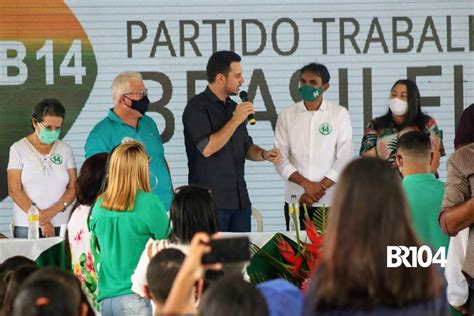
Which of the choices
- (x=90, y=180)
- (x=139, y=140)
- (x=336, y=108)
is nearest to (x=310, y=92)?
(x=336, y=108)

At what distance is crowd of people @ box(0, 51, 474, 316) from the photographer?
117 inches

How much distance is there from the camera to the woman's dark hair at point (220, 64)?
7961 millimetres

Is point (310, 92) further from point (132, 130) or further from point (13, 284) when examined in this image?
point (13, 284)

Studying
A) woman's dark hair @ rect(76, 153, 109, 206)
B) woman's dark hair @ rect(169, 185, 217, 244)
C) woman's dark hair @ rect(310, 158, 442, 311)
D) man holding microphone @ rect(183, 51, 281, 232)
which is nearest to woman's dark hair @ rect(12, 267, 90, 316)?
woman's dark hair @ rect(310, 158, 442, 311)

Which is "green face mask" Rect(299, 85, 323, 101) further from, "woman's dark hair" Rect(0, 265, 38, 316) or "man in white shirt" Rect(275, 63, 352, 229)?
"woman's dark hair" Rect(0, 265, 38, 316)

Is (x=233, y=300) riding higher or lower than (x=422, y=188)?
lower

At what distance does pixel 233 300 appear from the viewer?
295 cm

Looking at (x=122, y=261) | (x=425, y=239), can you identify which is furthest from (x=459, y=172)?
(x=122, y=261)

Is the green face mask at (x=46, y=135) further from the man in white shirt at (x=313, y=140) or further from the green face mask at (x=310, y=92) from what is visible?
the green face mask at (x=310, y=92)

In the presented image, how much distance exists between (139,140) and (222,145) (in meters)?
0.55

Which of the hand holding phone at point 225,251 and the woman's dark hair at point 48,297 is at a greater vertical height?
the hand holding phone at point 225,251

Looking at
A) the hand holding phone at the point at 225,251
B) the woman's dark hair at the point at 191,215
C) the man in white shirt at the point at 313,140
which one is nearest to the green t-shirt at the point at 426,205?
the woman's dark hair at the point at 191,215

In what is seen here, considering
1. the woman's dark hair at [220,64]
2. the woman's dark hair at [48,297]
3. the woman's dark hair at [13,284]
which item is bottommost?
the woman's dark hair at [13,284]

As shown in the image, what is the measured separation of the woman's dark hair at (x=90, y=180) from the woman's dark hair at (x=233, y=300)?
3126 millimetres
